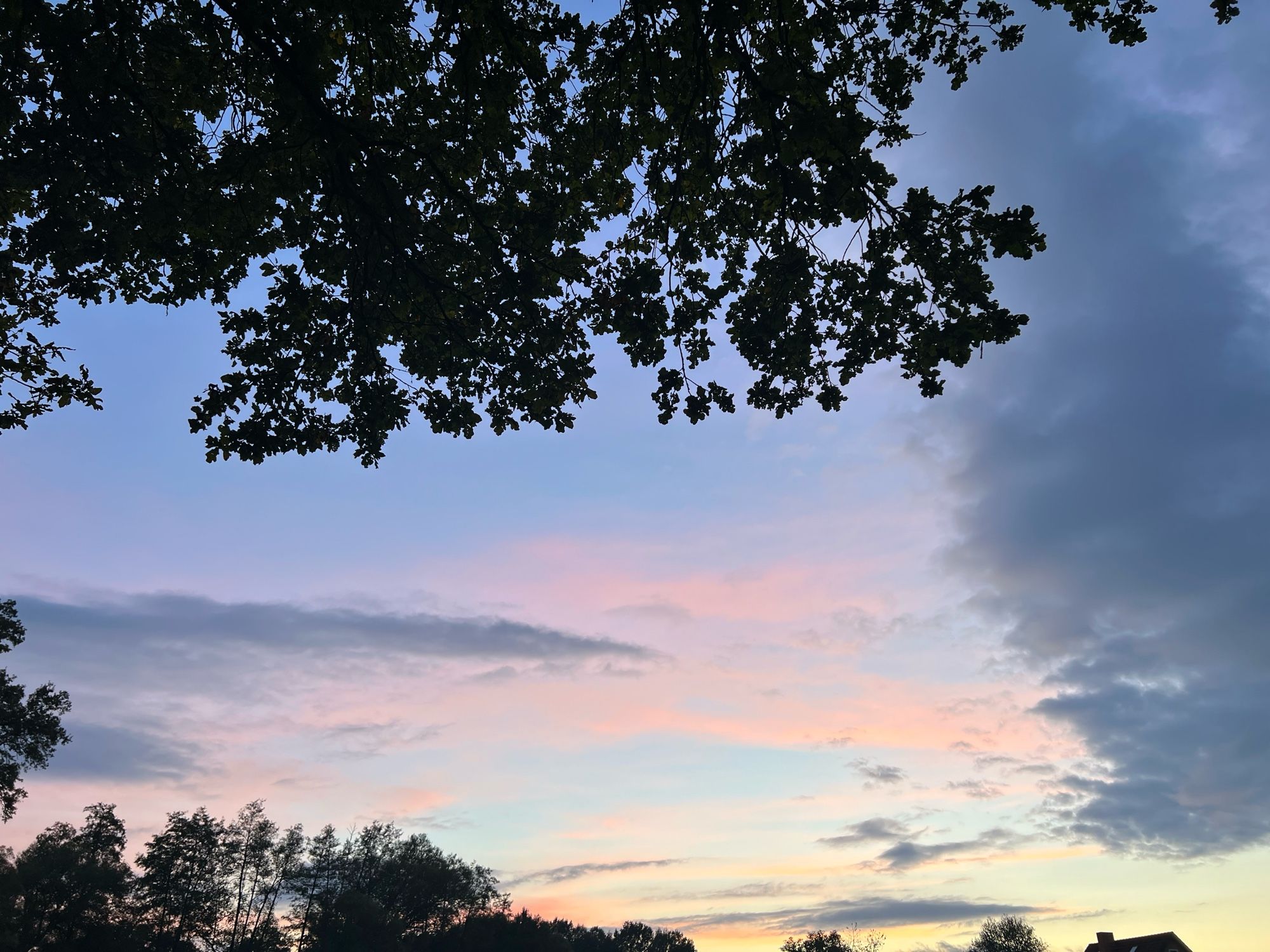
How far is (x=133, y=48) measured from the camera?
A: 9578mm

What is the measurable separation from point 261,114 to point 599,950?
115 metres

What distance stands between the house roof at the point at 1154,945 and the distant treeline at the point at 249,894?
50.1 m

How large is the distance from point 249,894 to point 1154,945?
77547 mm

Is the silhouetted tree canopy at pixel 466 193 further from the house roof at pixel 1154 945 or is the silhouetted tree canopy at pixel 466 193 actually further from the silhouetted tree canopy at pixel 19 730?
the house roof at pixel 1154 945

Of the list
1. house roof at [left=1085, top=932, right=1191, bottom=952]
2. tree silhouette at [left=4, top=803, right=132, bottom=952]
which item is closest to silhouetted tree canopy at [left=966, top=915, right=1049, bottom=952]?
house roof at [left=1085, top=932, right=1191, bottom=952]

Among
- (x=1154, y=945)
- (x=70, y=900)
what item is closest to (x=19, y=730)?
(x=70, y=900)

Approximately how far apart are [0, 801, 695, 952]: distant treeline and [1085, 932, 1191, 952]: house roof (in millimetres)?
50104

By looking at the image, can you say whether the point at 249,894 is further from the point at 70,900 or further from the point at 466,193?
the point at 466,193

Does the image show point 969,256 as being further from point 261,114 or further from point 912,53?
point 261,114

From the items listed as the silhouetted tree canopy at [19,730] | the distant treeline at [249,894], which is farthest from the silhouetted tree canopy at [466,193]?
the distant treeline at [249,894]

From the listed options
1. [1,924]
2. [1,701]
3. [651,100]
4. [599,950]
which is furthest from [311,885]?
[651,100]

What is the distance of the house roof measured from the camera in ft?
Answer: 187

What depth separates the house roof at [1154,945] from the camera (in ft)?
187

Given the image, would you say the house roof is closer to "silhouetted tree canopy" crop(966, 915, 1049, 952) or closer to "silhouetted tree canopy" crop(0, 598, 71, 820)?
"silhouetted tree canopy" crop(966, 915, 1049, 952)
